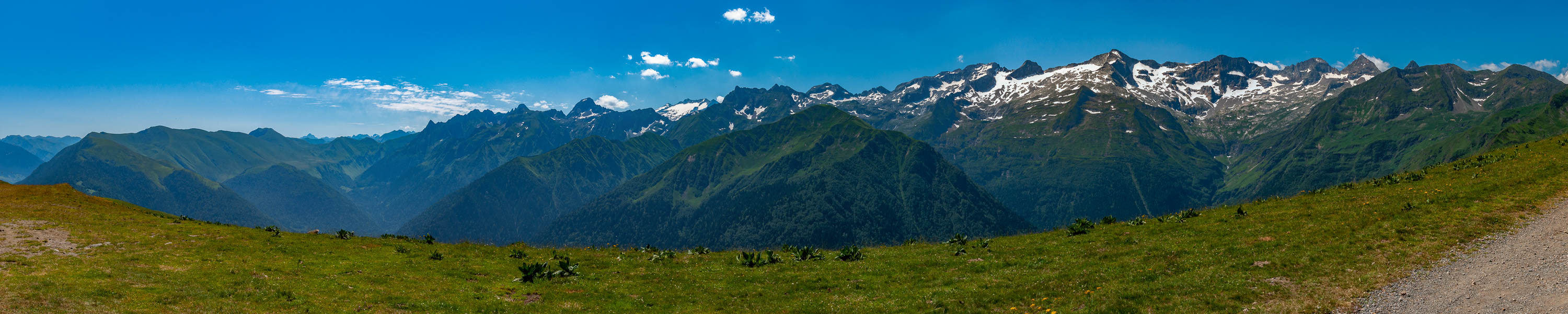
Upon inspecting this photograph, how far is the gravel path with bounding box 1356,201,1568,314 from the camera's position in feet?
57.7

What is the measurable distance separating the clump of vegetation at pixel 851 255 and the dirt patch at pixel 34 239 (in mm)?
36019

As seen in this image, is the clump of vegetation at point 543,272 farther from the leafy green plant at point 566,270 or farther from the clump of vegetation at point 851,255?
the clump of vegetation at point 851,255

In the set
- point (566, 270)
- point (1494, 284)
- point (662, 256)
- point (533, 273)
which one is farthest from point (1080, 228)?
point (533, 273)

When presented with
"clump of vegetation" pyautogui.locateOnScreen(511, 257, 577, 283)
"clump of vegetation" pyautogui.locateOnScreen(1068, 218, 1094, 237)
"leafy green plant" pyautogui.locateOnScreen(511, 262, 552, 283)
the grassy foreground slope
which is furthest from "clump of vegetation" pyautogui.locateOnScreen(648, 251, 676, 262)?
"clump of vegetation" pyautogui.locateOnScreen(1068, 218, 1094, 237)

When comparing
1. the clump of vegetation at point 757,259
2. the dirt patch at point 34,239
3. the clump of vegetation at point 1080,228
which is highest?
the dirt patch at point 34,239

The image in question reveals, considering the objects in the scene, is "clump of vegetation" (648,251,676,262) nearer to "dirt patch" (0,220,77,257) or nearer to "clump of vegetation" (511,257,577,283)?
"clump of vegetation" (511,257,577,283)

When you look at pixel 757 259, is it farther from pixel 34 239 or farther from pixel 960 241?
pixel 34 239

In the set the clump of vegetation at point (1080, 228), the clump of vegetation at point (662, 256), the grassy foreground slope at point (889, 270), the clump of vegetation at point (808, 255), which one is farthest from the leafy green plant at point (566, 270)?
the clump of vegetation at point (1080, 228)

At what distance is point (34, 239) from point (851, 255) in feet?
134

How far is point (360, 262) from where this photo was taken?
29.8m

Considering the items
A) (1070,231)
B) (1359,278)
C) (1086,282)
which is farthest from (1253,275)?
(1070,231)

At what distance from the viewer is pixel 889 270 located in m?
30.0

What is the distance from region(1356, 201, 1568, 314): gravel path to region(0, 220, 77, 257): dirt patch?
51822 millimetres

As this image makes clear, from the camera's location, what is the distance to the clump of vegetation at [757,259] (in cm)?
3316
